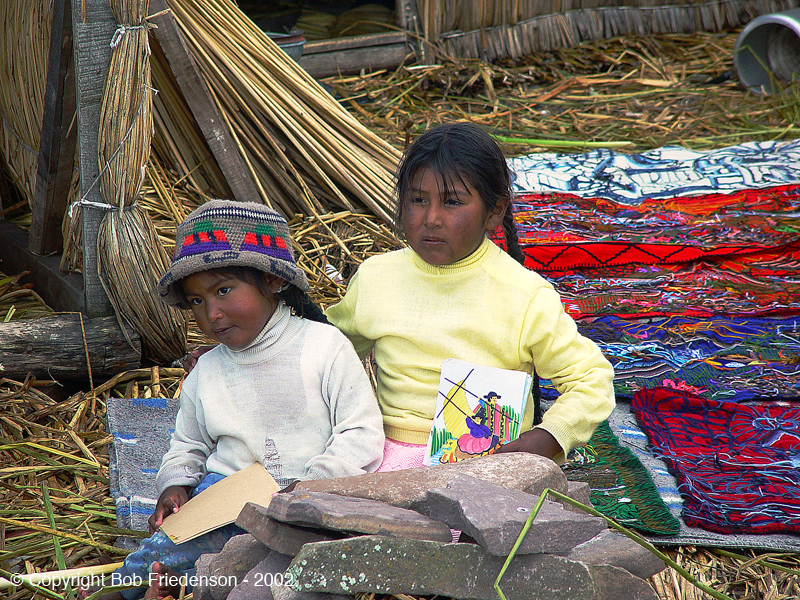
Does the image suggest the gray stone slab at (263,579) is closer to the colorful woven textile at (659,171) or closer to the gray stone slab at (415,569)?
the gray stone slab at (415,569)

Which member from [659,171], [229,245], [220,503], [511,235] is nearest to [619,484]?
[511,235]

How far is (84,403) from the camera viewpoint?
2.71 metres

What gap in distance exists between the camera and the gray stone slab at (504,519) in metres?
1.28

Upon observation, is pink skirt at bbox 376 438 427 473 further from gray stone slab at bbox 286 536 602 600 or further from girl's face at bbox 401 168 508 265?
gray stone slab at bbox 286 536 602 600

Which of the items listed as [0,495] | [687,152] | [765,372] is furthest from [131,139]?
[687,152]

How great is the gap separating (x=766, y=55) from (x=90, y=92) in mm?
5549

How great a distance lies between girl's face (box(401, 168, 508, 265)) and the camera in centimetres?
192

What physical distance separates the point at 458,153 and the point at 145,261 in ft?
4.41

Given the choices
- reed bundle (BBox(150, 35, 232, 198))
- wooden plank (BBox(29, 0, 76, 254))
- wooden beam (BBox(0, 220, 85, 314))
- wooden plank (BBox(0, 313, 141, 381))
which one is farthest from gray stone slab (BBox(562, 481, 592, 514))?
reed bundle (BBox(150, 35, 232, 198))

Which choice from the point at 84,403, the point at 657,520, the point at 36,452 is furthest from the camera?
the point at 84,403

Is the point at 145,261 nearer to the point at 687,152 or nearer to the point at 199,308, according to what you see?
the point at 199,308

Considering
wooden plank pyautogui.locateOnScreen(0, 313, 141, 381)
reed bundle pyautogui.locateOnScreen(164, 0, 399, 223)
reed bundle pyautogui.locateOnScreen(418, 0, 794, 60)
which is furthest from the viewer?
reed bundle pyautogui.locateOnScreen(418, 0, 794, 60)

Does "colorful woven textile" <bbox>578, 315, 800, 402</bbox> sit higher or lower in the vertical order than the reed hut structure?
lower

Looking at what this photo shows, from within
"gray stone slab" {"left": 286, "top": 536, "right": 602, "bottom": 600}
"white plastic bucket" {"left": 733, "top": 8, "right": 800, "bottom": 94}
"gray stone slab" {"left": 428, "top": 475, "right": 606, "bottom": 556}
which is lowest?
"gray stone slab" {"left": 286, "top": 536, "right": 602, "bottom": 600}
